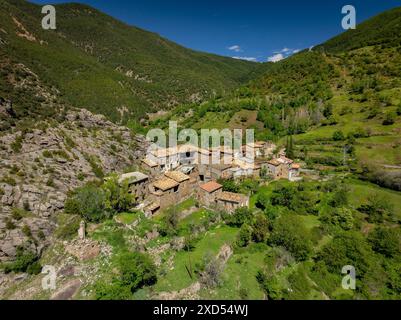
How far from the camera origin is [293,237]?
31.3 m

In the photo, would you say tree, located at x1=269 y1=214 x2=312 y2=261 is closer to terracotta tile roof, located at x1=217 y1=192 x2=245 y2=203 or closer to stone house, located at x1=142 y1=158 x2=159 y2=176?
terracotta tile roof, located at x1=217 y1=192 x2=245 y2=203

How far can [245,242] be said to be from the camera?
3170 cm

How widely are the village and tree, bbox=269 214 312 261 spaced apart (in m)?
6.36

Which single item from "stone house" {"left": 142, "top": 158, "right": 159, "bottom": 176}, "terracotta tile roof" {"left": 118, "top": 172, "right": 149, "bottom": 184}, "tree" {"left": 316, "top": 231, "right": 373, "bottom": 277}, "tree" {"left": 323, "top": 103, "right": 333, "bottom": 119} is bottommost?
"tree" {"left": 316, "top": 231, "right": 373, "bottom": 277}

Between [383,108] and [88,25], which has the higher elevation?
[88,25]

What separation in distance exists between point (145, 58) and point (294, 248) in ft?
563

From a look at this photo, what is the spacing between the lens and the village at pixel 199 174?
37.1 meters

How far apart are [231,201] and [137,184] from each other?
14.0m

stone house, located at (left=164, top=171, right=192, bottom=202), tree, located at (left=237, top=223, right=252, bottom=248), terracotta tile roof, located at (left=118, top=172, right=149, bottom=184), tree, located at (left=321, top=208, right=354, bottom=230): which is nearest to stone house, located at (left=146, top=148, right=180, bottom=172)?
stone house, located at (left=164, top=171, right=192, bottom=202)

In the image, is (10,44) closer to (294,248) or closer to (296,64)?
(294,248)

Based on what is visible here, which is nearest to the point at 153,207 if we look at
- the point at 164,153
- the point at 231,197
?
the point at 231,197

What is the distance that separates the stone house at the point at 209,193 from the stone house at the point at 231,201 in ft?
2.35

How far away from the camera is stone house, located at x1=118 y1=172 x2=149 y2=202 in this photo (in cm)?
3751
